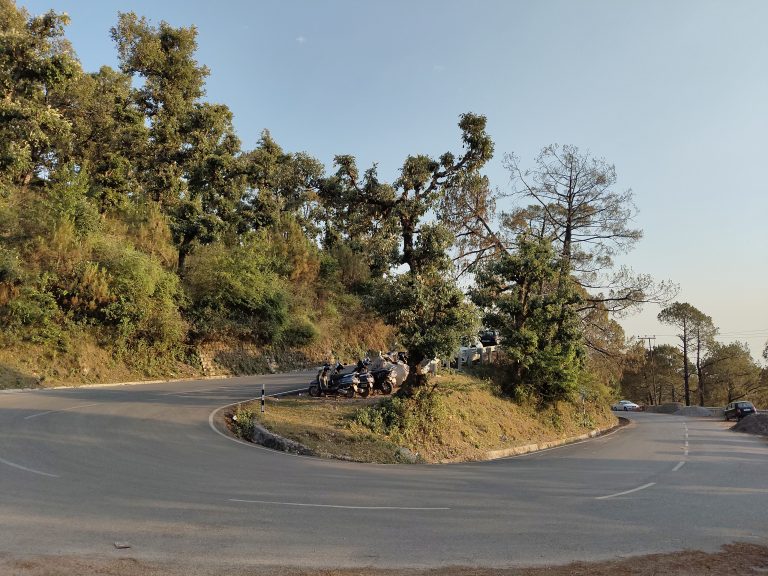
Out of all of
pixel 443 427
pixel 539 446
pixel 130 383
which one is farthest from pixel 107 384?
pixel 539 446

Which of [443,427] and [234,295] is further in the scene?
[234,295]

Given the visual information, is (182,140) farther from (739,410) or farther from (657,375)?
(657,375)

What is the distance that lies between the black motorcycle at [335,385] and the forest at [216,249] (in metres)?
2.84

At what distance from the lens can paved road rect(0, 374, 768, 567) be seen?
20.8ft

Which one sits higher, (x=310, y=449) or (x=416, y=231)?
(x=416, y=231)

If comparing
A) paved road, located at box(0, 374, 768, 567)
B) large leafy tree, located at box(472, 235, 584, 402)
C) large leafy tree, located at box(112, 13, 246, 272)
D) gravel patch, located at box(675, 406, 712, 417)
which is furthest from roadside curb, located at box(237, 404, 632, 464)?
gravel patch, located at box(675, 406, 712, 417)

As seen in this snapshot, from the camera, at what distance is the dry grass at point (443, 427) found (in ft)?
49.9

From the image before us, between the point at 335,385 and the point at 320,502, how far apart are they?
12523 mm

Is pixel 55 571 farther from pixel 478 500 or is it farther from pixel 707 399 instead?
pixel 707 399

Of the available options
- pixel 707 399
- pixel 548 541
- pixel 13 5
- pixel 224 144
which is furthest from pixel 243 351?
pixel 707 399

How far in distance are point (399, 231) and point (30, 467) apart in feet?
40.7

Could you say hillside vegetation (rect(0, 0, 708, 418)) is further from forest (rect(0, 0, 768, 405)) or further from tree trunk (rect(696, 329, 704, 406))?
tree trunk (rect(696, 329, 704, 406))

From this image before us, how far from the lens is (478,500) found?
9.50 metres

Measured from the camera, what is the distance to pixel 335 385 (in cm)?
2111
